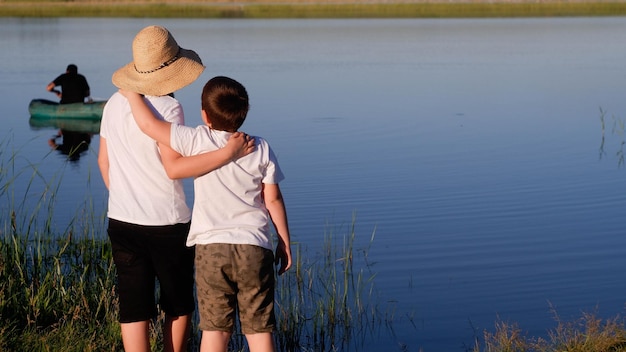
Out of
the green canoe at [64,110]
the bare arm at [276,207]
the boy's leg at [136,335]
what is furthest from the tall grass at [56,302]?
the green canoe at [64,110]

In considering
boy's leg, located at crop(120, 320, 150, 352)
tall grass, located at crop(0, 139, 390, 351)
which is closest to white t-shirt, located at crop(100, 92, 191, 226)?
boy's leg, located at crop(120, 320, 150, 352)

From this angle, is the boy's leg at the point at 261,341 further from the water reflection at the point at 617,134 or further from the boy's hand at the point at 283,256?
the water reflection at the point at 617,134

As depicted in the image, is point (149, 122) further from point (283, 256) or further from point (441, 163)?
point (441, 163)

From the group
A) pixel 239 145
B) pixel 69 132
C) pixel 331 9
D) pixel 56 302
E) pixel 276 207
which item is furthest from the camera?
pixel 331 9

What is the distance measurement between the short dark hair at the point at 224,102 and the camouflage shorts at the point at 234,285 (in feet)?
1.62

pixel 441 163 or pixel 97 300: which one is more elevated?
pixel 97 300

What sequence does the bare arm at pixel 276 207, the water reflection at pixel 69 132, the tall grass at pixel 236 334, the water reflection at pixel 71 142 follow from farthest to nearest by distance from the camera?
the water reflection at pixel 69 132, the water reflection at pixel 71 142, the tall grass at pixel 236 334, the bare arm at pixel 276 207

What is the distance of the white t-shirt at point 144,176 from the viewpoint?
4.13 m

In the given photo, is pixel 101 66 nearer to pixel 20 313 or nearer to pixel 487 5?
pixel 20 313

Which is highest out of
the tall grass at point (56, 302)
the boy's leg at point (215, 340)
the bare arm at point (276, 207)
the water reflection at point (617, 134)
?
the bare arm at point (276, 207)

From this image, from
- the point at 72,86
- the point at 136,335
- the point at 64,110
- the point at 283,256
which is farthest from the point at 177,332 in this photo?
the point at 64,110

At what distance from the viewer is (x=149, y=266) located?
4258 millimetres

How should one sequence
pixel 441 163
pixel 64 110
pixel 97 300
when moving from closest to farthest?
pixel 97 300 < pixel 441 163 < pixel 64 110

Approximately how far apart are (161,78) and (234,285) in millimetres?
894
